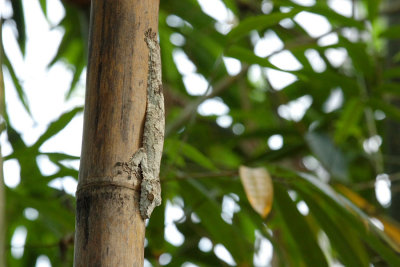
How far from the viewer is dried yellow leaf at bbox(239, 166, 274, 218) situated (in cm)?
53

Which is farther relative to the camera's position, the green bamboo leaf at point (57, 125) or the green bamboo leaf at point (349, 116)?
the green bamboo leaf at point (349, 116)

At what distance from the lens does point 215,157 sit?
1.16m

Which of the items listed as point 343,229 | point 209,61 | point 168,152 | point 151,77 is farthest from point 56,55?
point 151,77

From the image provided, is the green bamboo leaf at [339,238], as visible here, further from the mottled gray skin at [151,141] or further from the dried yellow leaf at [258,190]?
the mottled gray skin at [151,141]

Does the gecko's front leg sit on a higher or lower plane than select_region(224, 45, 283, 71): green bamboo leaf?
lower

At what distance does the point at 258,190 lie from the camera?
54 cm

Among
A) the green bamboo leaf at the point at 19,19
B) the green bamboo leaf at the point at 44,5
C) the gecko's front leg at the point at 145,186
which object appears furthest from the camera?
the green bamboo leaf at the point at 44,5

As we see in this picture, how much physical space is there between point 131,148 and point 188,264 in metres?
0.68

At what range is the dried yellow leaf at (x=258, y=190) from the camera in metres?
0.53

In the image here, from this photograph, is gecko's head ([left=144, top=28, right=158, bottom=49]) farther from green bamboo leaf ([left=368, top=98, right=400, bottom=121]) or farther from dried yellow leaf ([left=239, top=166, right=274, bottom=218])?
green bamboo leaf ([left=368, top=98, right=400, bottom=121])

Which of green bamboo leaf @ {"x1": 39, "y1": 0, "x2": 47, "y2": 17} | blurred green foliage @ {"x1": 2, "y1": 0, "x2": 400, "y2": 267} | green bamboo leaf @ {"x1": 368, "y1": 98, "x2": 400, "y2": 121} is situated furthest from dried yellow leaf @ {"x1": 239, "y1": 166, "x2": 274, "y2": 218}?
green bamboo leaf @ {"x1": 39, "y1": 0, "x2": 47, "y2": 17}

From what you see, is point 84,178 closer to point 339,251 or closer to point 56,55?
point 339,251

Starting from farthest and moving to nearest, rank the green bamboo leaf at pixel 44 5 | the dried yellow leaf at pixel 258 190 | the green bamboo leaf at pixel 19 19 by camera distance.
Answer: the green bamboo leaf at pixel 44 5
the green bamboo leaf at pixel 19 19
the dried yellow leaf at pixel 258 190

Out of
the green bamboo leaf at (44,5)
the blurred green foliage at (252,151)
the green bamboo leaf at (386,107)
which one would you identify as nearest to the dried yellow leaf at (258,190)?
the blurred green foliage at (252,151)
